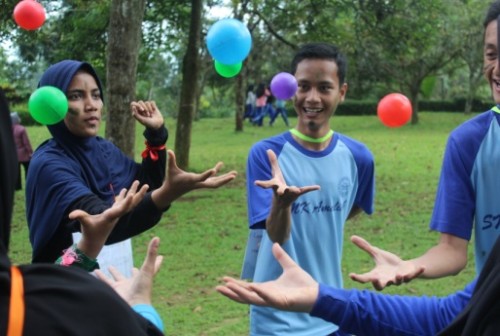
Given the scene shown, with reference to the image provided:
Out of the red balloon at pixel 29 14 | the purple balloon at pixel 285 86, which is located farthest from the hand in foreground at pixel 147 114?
the red balloon at pixel 29 14

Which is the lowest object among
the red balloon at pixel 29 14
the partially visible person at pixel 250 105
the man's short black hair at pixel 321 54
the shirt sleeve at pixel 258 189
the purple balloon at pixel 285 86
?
the partially visible person at pixel 250 105

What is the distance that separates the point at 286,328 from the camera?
10.5ft

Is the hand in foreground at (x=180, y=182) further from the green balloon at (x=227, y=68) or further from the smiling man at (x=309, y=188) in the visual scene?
the green balloon at (x=227, y=68)

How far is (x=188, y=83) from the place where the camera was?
11.9 metres

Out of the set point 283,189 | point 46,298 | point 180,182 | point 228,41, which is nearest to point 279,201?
point 283,189

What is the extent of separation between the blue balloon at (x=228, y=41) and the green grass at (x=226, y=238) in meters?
2.22

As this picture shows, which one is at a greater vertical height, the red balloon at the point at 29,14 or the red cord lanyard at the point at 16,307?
the red balloon at the point at 29,14

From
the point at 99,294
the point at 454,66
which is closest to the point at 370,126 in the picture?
the point at 454,66

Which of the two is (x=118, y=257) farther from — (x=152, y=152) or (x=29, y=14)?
(x=29, y=14)

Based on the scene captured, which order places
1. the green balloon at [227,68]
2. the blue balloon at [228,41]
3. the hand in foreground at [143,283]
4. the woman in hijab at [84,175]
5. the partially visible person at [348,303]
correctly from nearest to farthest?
the hand in foreground at [143,283], the partially visible person at [348,303], the woman in hijab at [84,175], the blue balloon at [228,41], the green balloon at [227,68]

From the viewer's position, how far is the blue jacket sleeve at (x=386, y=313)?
90.0 inches

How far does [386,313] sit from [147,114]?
1875 millimetres

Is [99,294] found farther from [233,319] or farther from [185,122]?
[185,122]

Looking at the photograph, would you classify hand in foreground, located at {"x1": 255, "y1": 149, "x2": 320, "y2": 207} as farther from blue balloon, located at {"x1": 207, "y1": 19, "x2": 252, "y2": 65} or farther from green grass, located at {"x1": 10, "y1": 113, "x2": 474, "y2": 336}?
green grass, located at {"x1": 10, "y1": 113, "x2": 474, "y2": 336}
